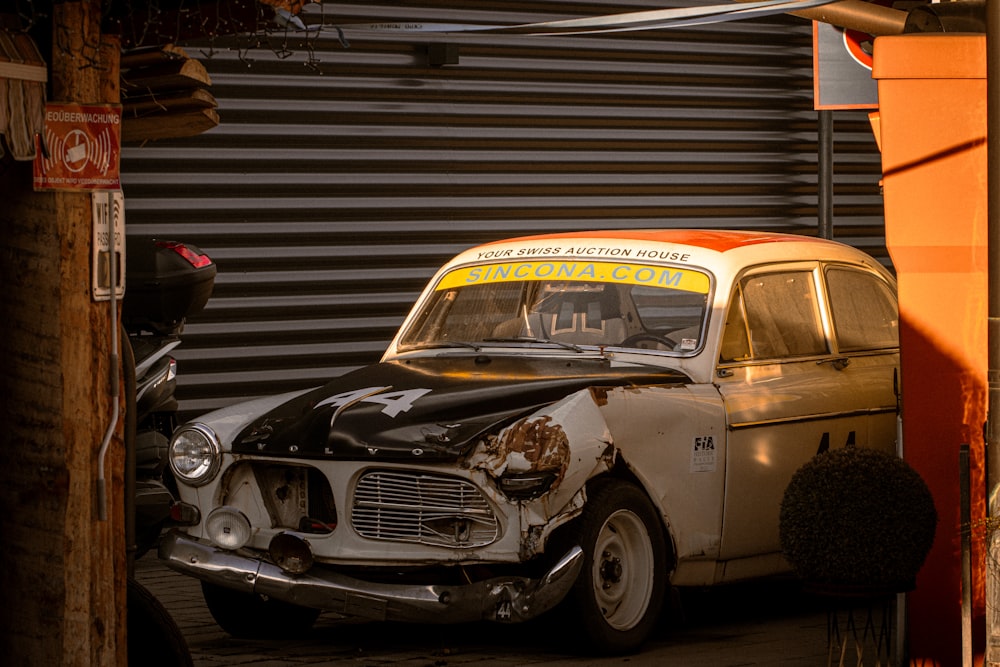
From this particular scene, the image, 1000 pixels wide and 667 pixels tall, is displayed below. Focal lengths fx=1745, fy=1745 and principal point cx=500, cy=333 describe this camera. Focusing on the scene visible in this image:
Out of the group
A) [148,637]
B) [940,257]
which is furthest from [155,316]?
[940,257]

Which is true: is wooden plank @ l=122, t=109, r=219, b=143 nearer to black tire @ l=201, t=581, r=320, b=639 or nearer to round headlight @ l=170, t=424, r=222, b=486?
round headlight @ l=170, t=424, r=222, b=486

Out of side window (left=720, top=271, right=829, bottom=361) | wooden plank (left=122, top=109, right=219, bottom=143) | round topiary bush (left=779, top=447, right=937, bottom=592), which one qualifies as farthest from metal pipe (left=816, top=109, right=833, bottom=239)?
wooden plank (left=122, top=109, right=219, bottom=143)

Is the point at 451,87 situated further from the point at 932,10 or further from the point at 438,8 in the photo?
the point at 932,10

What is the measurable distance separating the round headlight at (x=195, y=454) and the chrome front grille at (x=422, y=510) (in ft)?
2.30

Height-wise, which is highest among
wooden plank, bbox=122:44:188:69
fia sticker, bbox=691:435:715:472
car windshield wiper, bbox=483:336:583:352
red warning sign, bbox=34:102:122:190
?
wooden plank, bbox=122:44:188:69

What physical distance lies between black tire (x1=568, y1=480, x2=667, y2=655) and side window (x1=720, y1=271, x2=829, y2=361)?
98 cm

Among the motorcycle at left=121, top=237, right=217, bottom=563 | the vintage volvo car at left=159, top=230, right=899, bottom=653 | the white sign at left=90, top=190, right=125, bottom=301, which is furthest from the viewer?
the motorcycle at left=121, top=237, right=217, bottom=563

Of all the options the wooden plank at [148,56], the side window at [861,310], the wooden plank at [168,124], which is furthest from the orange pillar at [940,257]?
the wooden plank at [148,56]

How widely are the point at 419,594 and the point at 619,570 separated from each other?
0.88 metres

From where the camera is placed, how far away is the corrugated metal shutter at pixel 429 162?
1091 cm

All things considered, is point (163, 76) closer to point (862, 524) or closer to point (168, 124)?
point (168, 124)

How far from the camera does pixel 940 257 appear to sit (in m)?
6.14

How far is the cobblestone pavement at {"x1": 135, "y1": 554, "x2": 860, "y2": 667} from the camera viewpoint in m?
6.76

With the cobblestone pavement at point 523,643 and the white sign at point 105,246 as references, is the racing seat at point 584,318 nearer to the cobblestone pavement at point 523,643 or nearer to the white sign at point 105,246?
the cobblestone pavement at point 523,643
